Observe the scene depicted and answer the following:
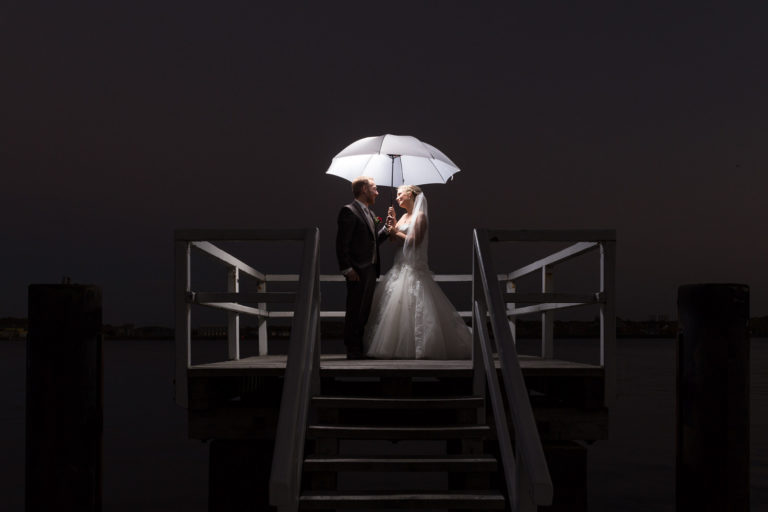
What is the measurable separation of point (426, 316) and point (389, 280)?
0.59 meters

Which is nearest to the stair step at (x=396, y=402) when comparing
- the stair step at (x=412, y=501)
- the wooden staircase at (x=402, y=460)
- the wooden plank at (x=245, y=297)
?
the wooden staircase at (x=402, y=460)

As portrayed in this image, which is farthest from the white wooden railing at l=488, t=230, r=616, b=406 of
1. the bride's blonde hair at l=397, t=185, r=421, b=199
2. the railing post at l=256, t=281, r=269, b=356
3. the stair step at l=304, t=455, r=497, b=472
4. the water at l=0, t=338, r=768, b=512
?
the water at l=0, t=338, r=768, b=512

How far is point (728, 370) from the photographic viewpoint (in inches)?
193

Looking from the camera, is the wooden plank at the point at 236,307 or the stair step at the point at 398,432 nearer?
the stair step at the point at 398,432

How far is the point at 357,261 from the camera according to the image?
25.6 feet

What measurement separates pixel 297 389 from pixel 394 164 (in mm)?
5088

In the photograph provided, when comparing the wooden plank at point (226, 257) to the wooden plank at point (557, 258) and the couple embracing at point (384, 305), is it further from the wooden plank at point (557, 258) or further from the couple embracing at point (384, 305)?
the wooden plank at point (557, 258)

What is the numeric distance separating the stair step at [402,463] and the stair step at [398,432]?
0.60ft

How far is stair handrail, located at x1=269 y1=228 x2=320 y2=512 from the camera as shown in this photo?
145 inches

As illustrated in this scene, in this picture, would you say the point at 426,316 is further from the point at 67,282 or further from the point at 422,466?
the point at 67,282

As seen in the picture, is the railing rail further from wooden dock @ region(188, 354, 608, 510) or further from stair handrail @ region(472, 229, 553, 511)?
stair handrail @ region(472, 229, 553, 511)

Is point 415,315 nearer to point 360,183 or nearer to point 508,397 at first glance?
point 360,183

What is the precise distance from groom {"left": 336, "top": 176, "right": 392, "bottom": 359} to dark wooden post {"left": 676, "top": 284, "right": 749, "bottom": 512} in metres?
3.45

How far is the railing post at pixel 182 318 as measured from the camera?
603 cm
